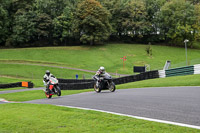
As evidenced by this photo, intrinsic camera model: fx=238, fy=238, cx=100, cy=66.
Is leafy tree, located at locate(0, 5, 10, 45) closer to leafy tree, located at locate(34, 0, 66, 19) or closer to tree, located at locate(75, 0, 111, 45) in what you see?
leafy tree, located at locate(34, 0, 66, 19)

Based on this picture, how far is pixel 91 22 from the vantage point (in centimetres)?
7238

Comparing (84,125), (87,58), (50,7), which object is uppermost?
(50,7)

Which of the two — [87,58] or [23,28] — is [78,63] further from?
[23,28]

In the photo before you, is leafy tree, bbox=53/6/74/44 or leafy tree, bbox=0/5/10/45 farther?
leafy tree, bbox=53/6/74/44

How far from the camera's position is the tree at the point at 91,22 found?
237 feet

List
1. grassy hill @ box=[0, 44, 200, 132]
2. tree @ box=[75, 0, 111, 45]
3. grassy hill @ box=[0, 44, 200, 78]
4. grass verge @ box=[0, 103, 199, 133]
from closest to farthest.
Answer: grass verge @ box=[0, 103, 199, 133] → grassy hill @ box=[0, 44, 200, 132] → grassy hill @ box=[0, 44, 200, 78] → tree @ box=[75, 0, 111, 45]

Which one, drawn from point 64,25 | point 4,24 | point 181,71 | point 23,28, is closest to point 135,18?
point 64,25

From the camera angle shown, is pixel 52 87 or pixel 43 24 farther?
pixel 43 24

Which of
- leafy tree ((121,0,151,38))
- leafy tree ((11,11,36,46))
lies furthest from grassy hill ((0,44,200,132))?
leafy tree ((121,0,151,38))

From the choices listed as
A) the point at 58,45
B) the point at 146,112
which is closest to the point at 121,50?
the point at 58,45

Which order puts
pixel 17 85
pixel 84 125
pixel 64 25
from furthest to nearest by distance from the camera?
pixel 64 25
pixel 17 85
pixel 84 125

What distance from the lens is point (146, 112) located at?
7441mm

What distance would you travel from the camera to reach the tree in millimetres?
72350

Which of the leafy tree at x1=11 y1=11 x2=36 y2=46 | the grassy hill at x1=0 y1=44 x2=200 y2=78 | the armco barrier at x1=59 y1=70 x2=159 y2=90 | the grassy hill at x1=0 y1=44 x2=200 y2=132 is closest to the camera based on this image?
the grassy hill at x1=0 y1=44 x2=200 y2=132
